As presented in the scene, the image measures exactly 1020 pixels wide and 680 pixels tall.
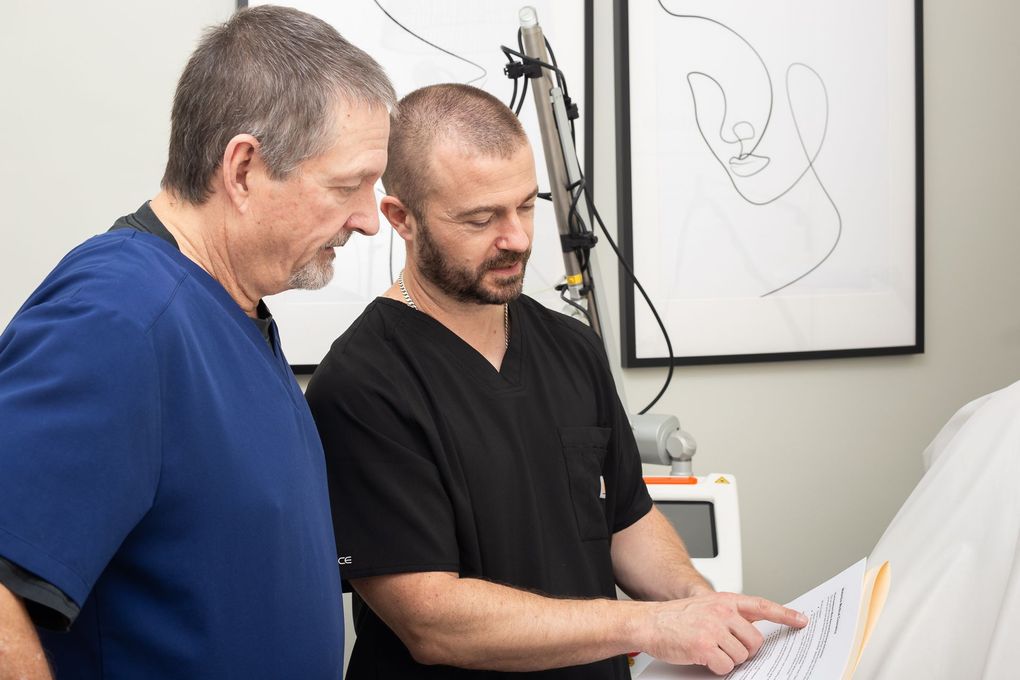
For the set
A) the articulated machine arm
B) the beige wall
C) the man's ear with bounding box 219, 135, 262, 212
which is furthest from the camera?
the beige wall

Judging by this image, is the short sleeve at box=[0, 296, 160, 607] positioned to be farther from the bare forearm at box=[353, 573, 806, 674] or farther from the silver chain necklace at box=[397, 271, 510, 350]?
A: the silver chain necklace at box=[397, 271, 510, 350]

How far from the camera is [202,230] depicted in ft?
3.05

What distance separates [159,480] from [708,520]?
41.2 inches

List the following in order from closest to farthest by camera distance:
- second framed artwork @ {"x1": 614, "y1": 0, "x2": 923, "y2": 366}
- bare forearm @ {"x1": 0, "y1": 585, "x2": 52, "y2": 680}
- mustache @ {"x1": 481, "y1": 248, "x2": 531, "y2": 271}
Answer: bare forearm @ {"x1": 0, "y1": 585, "x2": 52, "y2": 680}
mustache @ {"x1": 481, "y1": 248, "x2": 531, "y2": 271}
second framed artwork @ {"x1": 614, "y1": 0, "x2": 923, "y2": 366}

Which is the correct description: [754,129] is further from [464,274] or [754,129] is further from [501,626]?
[501,626]

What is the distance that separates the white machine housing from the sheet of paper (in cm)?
38

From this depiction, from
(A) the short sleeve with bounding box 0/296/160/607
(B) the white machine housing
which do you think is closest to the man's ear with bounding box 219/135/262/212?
(A) the short sleeve with bounding box 0/296/160/607

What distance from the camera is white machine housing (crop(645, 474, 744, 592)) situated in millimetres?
1581

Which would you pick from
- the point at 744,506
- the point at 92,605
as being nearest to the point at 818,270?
the point at 744,506

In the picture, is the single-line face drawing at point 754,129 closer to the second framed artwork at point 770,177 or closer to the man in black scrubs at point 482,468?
the second framed artwork at point 770,177

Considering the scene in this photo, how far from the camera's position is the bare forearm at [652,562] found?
1.35 meters

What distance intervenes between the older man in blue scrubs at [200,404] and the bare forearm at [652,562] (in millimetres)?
524

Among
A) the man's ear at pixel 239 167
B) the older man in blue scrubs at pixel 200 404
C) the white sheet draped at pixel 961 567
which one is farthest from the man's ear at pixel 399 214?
the white sheet draped at pixel 961 567

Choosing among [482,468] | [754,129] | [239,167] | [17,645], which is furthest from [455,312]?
[754,129]
